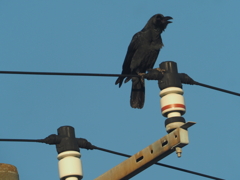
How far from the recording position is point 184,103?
14.9ft

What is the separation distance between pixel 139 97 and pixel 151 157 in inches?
216

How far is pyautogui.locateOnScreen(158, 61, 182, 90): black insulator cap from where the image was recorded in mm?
4732

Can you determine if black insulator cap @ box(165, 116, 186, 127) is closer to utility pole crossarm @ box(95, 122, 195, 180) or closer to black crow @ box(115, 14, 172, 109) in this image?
utility pole crossarm @ box(95, 122, 195, 180)

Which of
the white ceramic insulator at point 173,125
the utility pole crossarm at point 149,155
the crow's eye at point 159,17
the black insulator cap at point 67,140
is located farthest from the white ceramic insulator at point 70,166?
the crow's eye at point 159,17

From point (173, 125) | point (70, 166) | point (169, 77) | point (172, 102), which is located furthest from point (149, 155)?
point (169, 77)

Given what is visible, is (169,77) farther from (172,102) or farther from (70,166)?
(70,166)

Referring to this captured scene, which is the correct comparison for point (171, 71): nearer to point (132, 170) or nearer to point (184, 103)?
point (184, 103)

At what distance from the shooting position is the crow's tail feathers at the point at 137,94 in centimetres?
955

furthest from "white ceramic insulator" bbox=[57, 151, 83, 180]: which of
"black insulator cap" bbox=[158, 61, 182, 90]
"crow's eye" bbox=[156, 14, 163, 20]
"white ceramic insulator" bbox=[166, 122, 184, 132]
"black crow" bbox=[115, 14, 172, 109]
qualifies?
"crow's eye" bbox=[156, 14, 163, 20]

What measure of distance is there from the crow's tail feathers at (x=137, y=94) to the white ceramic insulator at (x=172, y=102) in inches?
193

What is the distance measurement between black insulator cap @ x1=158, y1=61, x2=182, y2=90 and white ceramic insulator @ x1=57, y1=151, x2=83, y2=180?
1023mm

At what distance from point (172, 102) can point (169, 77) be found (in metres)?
0.36

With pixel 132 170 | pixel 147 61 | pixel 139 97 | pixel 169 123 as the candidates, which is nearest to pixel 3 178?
pixel 132 170

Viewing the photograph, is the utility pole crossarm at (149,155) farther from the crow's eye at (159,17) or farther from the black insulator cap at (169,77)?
the crow's eye at (159,17)
